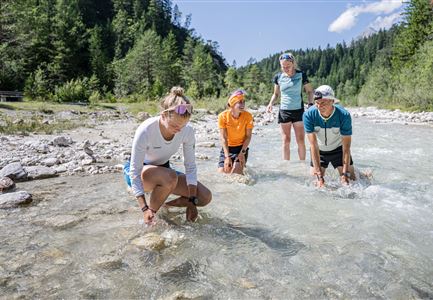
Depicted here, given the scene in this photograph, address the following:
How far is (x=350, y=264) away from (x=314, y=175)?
8.92 ft

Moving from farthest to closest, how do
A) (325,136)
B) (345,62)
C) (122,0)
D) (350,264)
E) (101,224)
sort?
(345,62) < (122,0) < (325,136) < (101,224) < (350,264)

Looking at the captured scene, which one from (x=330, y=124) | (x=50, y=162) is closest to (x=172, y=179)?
(x=330, y=124)

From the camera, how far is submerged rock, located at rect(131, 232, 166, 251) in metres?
3.27

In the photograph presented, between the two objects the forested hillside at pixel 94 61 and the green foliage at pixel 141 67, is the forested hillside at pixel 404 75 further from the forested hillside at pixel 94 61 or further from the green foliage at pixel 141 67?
the green foliage at pixel 141 67

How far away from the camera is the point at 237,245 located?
3387 millimetres

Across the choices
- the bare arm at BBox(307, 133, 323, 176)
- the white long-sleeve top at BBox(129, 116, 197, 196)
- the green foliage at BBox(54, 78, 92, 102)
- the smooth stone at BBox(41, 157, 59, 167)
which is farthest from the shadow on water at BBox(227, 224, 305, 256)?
the green foliage at BBox(54, 78, 92, 102)

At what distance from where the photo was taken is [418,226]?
3811 mm

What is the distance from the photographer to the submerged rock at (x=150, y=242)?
3266 mm

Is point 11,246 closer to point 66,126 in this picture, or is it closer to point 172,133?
point 172,133

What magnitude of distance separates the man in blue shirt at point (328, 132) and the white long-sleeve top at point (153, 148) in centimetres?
214

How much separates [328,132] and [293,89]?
1913 millimetres

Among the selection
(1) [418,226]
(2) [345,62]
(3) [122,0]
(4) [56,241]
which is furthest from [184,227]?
(2) [345,62]

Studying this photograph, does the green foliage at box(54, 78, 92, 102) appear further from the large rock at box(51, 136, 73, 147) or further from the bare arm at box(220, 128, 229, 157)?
the bare arm at box(220, 128, 229, 157)

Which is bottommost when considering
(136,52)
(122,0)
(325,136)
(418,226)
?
(418,226)
